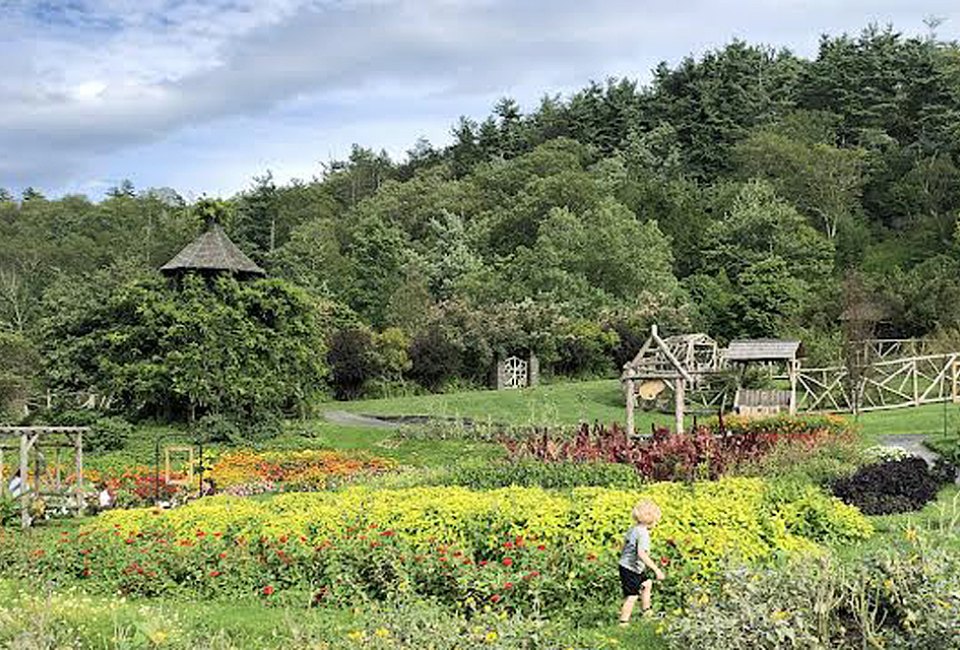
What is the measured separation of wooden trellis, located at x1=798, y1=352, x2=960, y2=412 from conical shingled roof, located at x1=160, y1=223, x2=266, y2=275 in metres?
16.6

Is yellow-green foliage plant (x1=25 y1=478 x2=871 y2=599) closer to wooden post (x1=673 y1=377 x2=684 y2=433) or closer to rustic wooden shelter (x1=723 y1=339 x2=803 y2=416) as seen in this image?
wooden post (x1=673 y1=377 x2=684 y2=433)

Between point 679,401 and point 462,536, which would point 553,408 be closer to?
point 679,401

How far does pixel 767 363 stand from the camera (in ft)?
94.7

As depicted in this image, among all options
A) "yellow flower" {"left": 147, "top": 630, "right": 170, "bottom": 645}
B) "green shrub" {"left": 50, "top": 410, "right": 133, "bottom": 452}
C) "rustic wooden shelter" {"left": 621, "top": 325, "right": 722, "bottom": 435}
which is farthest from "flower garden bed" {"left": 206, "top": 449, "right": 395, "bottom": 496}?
"yellow flower" {"left": 147, "top": 630, "right": 170, "bottom": 645}

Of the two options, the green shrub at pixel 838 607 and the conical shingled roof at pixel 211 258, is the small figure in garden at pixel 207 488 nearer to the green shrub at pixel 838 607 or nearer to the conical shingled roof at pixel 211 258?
the conical shingled roof at pixel 211 258

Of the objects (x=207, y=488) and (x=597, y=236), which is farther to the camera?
(x=597, y=236)

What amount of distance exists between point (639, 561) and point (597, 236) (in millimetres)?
36924

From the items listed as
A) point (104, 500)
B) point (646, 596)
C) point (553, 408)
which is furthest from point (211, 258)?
point (646, 596)

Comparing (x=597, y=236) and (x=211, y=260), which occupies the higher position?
(x=597, y=236)

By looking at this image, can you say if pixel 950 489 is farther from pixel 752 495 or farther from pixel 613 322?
pixel 613 322

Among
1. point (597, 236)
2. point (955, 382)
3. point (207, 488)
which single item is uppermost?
point (597, 236)

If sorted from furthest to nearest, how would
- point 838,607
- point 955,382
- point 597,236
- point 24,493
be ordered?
point 597,236 < point 955,382 < point 24,493 < point 838,607

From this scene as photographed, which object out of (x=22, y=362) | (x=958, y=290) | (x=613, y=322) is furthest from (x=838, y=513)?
(x=22, y=362)

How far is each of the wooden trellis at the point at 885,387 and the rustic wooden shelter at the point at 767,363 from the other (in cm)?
45
